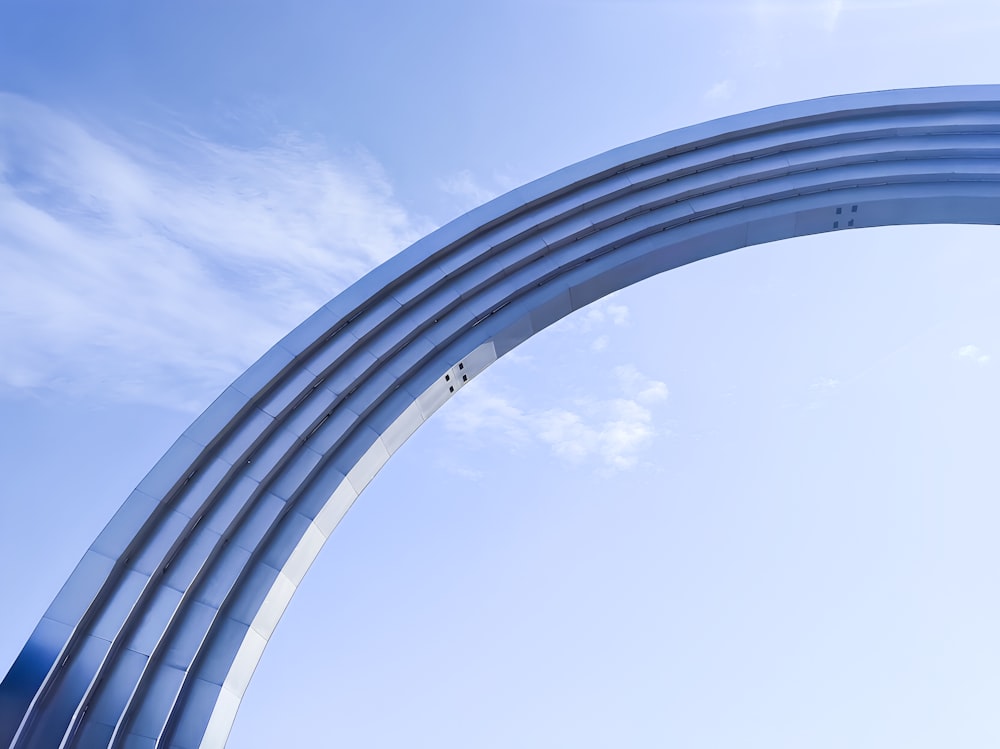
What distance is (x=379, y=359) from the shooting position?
1664 cm

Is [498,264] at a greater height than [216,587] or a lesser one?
greater

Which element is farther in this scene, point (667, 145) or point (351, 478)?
point (667, 145)

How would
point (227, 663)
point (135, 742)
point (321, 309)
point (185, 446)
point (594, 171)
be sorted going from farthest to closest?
1. point (594, 171)
2. point (321, 309)
3. point (185, 446)
4. point (227, 663)
5. point (135, 742)

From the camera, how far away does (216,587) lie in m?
14.0

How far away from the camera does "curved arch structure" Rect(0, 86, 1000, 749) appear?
12914 millimetres

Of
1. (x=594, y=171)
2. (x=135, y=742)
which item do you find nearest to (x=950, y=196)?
(x=594, y=171)

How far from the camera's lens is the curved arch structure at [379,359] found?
12.9 metres

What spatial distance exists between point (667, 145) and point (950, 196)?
294 inches

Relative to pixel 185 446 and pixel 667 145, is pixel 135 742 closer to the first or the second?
pixel 185 446

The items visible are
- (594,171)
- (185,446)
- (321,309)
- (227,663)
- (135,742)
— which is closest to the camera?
(135,742)

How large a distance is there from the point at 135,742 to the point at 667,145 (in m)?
17.5

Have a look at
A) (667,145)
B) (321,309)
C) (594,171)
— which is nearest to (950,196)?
(667,145)

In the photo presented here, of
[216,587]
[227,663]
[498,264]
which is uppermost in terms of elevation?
[498,264]

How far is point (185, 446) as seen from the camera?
48.6 feet
